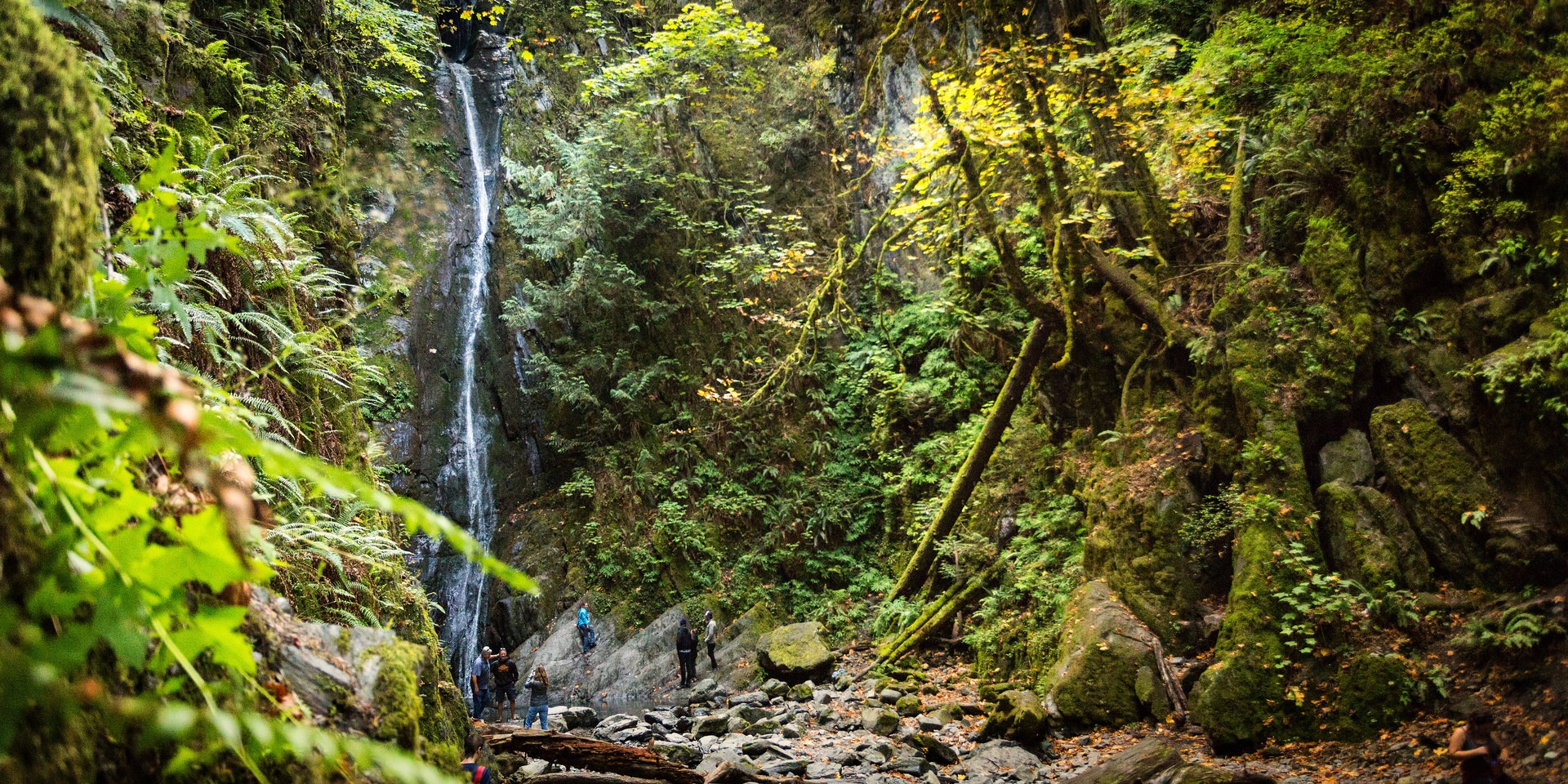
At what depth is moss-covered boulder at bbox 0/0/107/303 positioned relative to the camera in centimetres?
141

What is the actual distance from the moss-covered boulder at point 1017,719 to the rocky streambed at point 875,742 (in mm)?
24

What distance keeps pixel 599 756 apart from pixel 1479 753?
607 cm

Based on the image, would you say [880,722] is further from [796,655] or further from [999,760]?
[796,655]

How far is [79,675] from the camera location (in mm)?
1453

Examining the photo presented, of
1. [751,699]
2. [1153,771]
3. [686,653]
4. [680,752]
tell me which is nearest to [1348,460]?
[1153,771]

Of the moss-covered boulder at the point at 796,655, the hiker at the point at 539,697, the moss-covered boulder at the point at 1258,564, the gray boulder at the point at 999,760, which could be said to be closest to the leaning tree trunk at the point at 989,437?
the moss-covered boulder at the point at 796,655

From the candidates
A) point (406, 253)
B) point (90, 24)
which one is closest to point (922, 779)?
point (90, 24)

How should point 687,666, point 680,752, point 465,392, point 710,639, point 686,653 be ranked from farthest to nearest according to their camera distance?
point 465,392, point 710,639, point 687,666, point 686,653, point 680,752

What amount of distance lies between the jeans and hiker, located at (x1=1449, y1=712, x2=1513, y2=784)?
9997 millimetres

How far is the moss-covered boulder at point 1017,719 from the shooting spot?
23.9ft

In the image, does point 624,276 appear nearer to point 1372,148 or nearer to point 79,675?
point 1372,148

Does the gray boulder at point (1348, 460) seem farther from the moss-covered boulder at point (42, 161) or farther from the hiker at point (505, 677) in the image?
the hiker at point (505, 677)

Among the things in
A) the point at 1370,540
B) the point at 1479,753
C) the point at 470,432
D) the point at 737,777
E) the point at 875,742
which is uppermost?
the point at 470,432

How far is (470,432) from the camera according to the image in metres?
17.1
